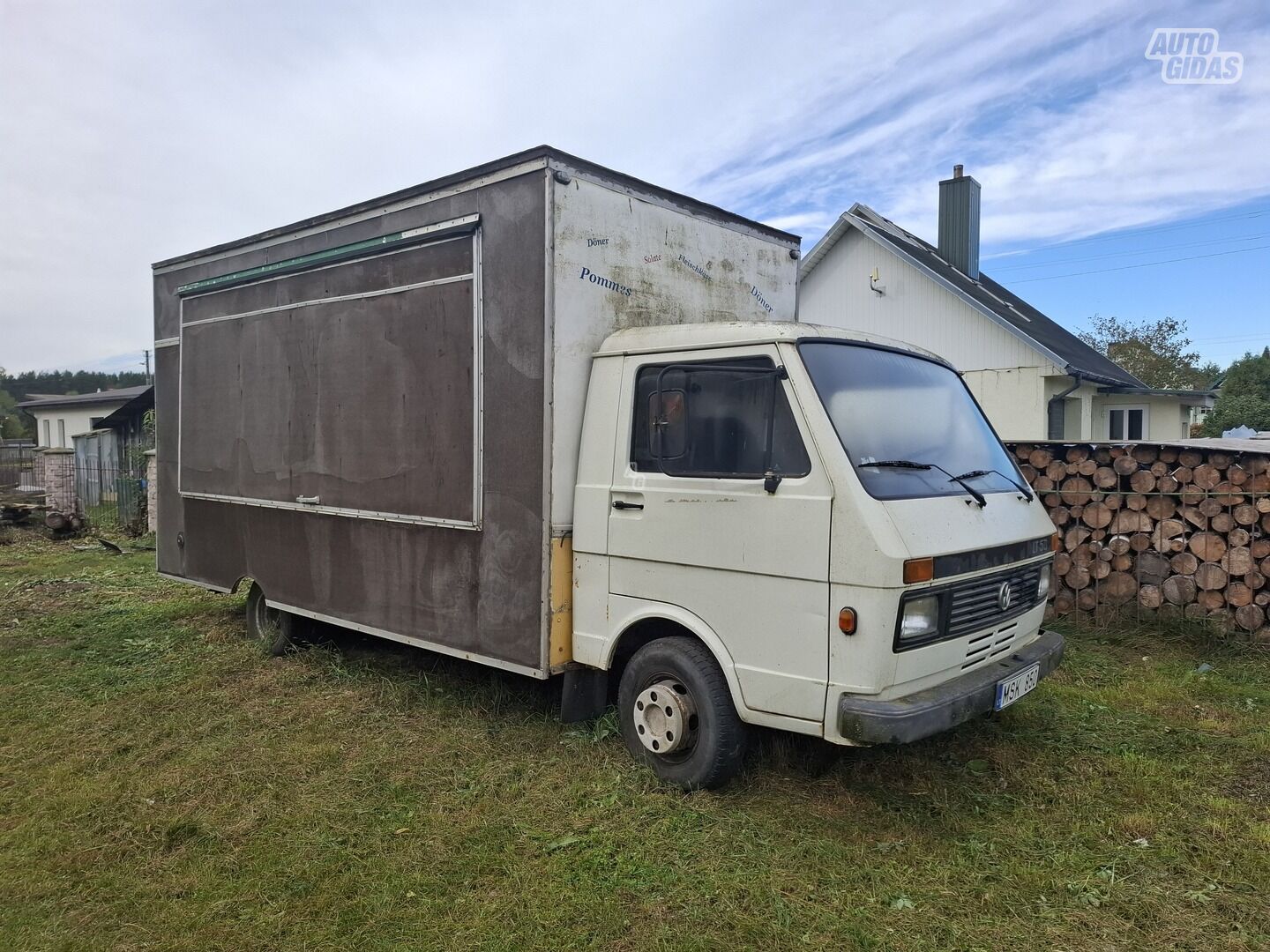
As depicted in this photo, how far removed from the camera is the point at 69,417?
111 ft

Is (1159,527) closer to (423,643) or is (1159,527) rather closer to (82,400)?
(423,643)

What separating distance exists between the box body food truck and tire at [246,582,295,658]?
49 centimetres

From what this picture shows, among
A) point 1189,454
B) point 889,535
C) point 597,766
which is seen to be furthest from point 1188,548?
point 597,766

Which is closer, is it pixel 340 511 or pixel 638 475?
pixel 638 475

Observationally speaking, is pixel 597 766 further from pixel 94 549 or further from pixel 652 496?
pixel 94 549

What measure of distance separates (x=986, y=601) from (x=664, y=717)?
164 cm

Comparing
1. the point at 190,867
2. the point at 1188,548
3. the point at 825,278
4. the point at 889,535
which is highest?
the point at 825,278

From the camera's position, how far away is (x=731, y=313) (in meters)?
5.50

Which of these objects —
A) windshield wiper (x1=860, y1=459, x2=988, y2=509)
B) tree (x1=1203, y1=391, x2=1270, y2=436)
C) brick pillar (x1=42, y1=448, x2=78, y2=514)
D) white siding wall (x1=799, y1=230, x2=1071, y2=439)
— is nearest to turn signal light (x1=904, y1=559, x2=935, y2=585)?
windshield wiper (x1=860, y1=459, x2=988, y2=509)

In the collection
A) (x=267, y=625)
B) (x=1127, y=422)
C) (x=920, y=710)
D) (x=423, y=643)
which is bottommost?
(x=267, y=625)

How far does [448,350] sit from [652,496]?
1687mm

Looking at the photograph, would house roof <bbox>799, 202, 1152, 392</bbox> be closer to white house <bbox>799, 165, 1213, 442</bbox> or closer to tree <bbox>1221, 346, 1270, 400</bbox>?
white house <bbox>799, 165, 1213, 442</bbox>

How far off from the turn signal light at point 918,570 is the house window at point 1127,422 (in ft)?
59.6

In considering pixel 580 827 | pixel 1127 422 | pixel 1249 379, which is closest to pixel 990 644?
pixel 580 827
